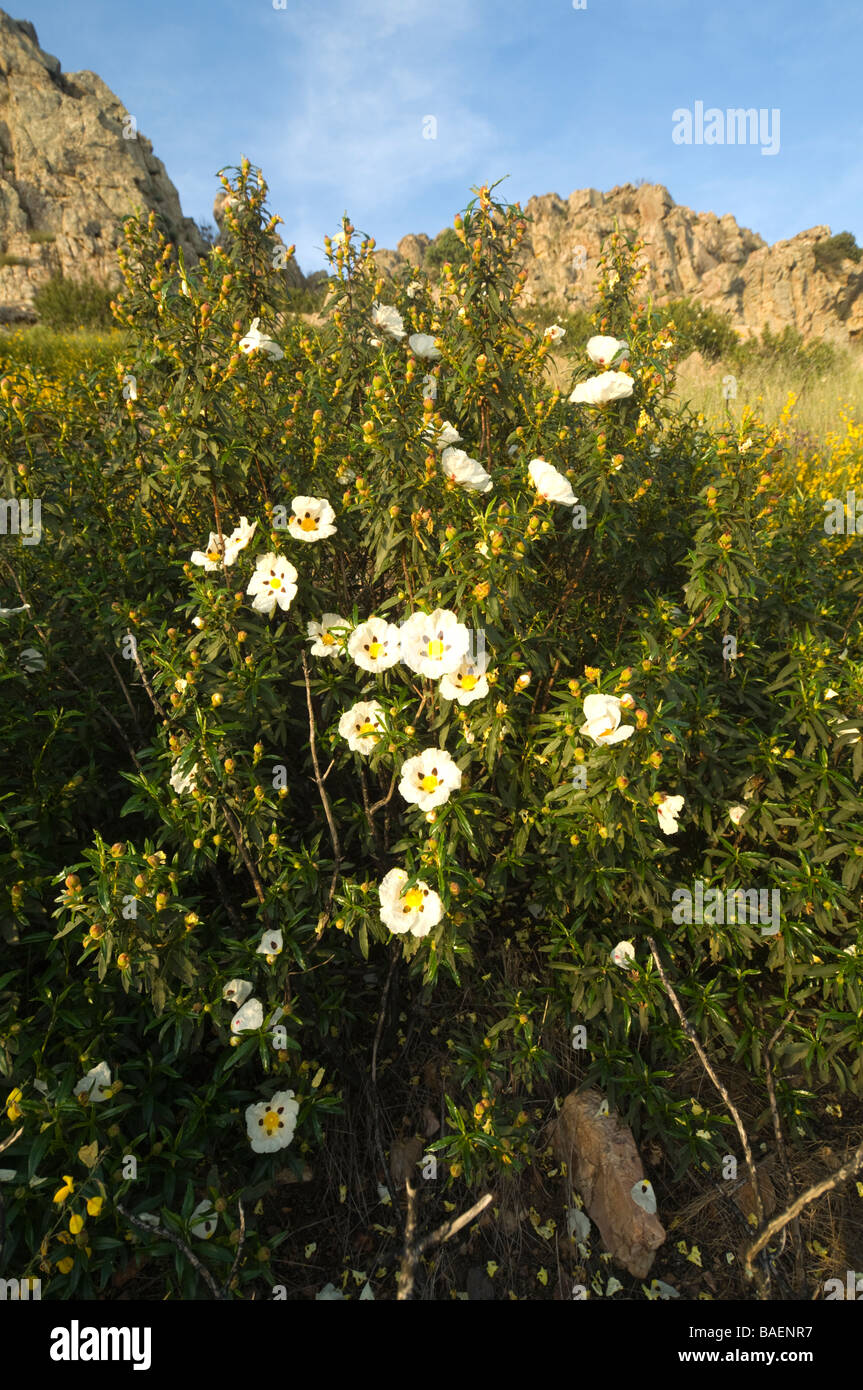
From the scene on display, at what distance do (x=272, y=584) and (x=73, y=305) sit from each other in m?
17.7

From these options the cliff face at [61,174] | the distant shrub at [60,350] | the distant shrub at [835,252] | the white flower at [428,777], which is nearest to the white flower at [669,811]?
the white flower at [428,777]

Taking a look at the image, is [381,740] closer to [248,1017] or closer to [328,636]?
[328,636]

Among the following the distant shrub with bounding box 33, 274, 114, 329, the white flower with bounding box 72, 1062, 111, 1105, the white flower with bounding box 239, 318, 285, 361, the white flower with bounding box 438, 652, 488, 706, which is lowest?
the white flower with bounding box 72, 1062, 111, 1105

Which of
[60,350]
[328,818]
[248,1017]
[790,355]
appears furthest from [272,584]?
[790,355]

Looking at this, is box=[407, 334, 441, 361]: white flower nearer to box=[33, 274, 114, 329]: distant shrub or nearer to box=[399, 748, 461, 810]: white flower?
box=[399, 748, 461, 810]: white flower

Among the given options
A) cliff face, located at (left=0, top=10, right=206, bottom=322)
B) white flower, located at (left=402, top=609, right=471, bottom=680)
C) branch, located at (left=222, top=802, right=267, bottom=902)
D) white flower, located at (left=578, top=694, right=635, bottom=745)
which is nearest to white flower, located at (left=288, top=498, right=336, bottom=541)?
white flower, located at (left=402, top=609, right=471, bottom=680)

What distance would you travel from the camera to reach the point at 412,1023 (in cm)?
265

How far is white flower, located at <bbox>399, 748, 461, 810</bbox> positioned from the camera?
1.91 meters

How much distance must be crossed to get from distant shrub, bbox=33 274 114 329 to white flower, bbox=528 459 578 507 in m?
15.9
